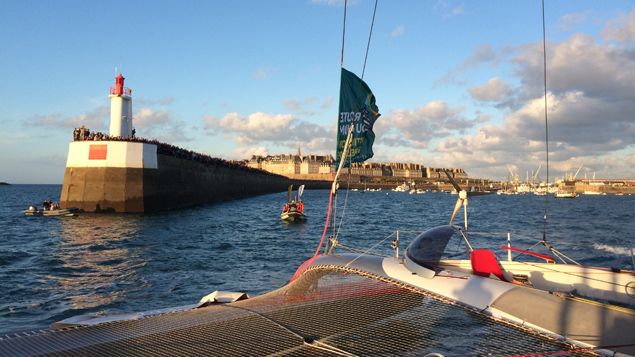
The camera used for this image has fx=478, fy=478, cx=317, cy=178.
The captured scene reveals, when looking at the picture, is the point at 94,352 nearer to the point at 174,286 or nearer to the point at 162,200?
the point at 174,286

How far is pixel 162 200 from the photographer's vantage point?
165 feet

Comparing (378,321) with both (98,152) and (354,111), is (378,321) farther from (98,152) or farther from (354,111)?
(98,152)

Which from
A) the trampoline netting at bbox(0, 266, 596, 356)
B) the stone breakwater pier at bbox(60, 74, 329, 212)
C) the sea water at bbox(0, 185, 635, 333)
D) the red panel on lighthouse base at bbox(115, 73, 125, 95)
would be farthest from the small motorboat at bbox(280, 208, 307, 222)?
the trampoline netting at bbox(0, 266, 596, 356)

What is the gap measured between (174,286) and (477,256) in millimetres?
11049

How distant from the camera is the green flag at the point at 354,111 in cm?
1074

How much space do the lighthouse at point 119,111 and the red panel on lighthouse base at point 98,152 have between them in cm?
808

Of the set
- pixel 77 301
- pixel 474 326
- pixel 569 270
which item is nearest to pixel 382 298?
pixel 474 326

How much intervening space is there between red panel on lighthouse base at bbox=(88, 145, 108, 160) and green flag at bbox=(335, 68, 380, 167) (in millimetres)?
41081

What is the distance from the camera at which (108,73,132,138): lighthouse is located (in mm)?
54312

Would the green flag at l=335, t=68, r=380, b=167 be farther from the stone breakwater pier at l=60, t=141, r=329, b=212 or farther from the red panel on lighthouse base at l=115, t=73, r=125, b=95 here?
the red panel on lighthouse base at l=115, t=73, r=125, b=95

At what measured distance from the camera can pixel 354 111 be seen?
1078cm

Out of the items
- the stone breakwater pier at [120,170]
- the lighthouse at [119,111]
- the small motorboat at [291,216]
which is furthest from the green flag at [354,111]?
the lighthouse at [119,111]

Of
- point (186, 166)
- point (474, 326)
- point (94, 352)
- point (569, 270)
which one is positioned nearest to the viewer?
point (94, 352)

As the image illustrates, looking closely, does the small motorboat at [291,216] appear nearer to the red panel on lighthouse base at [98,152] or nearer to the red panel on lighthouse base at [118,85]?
the red panel on lighthouse base at [98,152]
